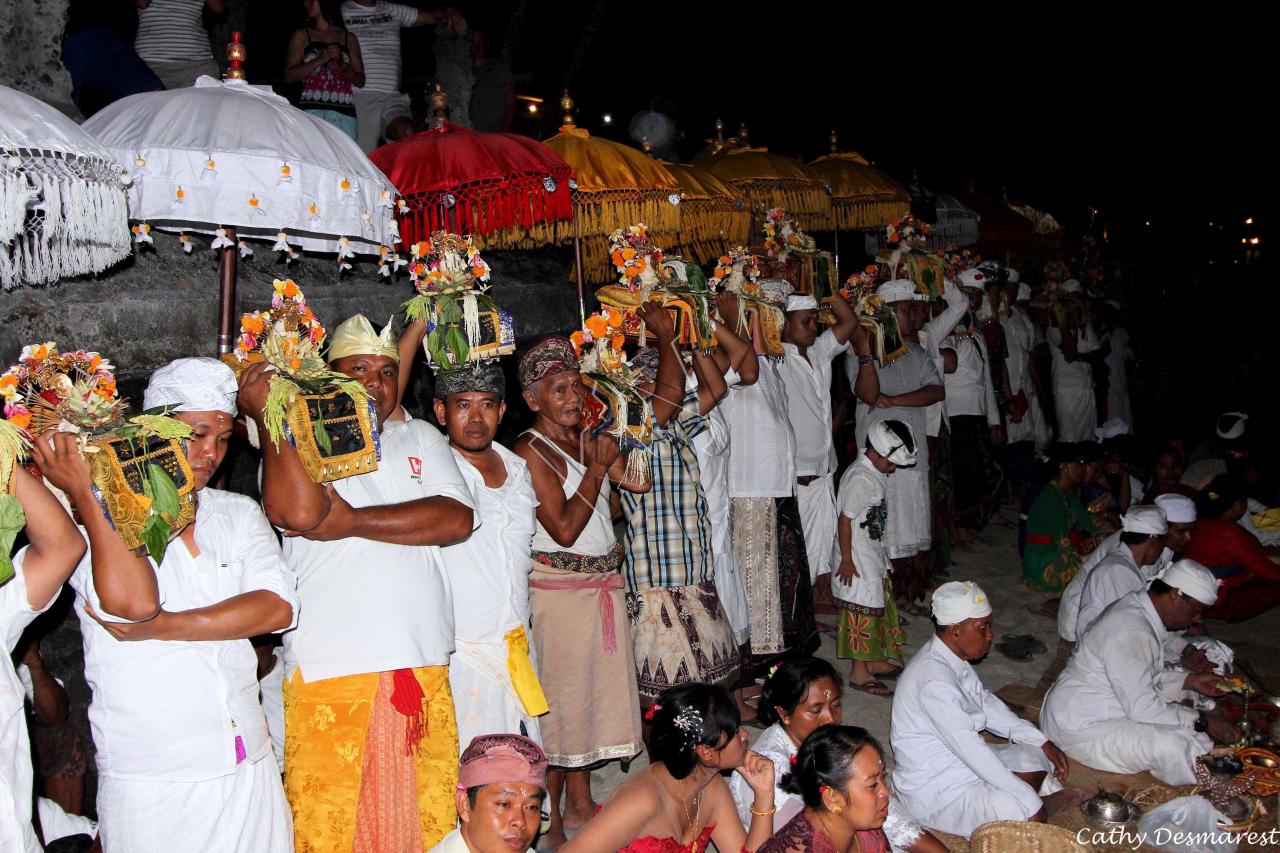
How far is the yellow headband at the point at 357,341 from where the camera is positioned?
345 cm

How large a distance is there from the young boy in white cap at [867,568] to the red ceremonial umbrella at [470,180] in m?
2.26

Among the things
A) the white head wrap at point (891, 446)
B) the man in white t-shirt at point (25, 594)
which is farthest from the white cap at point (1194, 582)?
the man in white t-shirt at point (25, 594)

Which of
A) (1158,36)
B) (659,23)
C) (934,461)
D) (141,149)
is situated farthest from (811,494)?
(1158,36)

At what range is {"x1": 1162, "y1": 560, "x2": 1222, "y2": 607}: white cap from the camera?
16.6 ft

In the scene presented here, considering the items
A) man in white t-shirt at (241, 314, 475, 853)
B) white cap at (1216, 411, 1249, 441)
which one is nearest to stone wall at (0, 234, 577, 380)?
man in white t-shirt at (241, 314, 475, 853)

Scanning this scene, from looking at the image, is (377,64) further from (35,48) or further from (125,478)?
(125,478)

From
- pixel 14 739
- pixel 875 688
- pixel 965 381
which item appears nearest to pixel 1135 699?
pixel 875 688

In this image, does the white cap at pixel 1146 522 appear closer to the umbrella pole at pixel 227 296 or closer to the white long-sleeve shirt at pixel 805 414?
the white long-sleeve shirt at pixel 805 414

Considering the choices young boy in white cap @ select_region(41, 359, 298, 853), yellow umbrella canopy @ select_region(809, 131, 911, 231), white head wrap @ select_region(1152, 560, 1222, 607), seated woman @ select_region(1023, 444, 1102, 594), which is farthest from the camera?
yellow umbrella canopy @ select_region(809, 131, 911, 231)

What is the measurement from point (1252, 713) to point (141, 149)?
17.7ft

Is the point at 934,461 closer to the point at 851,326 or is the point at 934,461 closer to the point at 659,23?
the point at 851,326

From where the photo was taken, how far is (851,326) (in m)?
6.78

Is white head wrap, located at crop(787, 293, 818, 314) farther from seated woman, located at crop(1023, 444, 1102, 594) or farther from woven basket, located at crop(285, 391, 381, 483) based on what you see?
woven basket, located at crop(285, 391, 381, 483)

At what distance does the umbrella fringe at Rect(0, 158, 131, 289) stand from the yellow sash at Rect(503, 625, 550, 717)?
178cm
